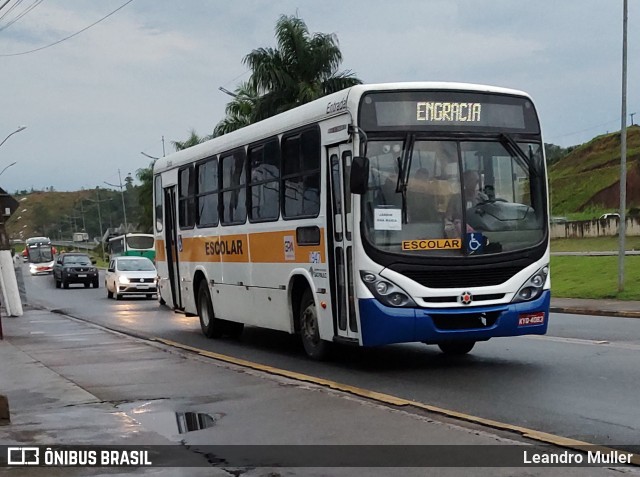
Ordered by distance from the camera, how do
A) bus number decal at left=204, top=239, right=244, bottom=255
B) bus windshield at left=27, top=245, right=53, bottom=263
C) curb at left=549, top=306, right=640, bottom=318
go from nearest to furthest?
bus number decal at left=204, top=239, right=244, bottom=255 < curb at left=549, top=306, right=640, bottom=318 < bus windshield at left=27, top=245, right=53, bottom=263

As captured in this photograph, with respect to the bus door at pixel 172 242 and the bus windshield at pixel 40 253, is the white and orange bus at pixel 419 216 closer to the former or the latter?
the bus door at pixel 172 242

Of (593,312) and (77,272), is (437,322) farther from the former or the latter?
(77,272)

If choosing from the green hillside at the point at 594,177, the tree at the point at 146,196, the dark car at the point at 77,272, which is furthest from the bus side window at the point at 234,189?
the green hillside at the point at 594,177

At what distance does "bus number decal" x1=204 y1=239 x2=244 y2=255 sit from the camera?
15141 mm

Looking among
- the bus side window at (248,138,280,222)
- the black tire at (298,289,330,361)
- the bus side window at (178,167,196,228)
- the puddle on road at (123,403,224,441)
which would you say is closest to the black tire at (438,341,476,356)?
the black tire at (298,289,330,361)

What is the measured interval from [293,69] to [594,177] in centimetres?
6237

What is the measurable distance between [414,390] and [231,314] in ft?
20.3

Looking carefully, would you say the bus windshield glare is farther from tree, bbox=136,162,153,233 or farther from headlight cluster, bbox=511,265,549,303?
tree, bbox=136,162,153,233

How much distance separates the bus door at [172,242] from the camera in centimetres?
1872

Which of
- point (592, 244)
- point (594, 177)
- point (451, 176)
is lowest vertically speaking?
point (592, 244)

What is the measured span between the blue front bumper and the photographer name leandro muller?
405 cm

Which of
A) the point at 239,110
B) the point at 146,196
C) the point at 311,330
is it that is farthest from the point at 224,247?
the point at 146,196

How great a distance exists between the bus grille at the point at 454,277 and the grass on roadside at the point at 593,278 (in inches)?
523

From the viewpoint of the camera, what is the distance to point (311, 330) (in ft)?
42.0
